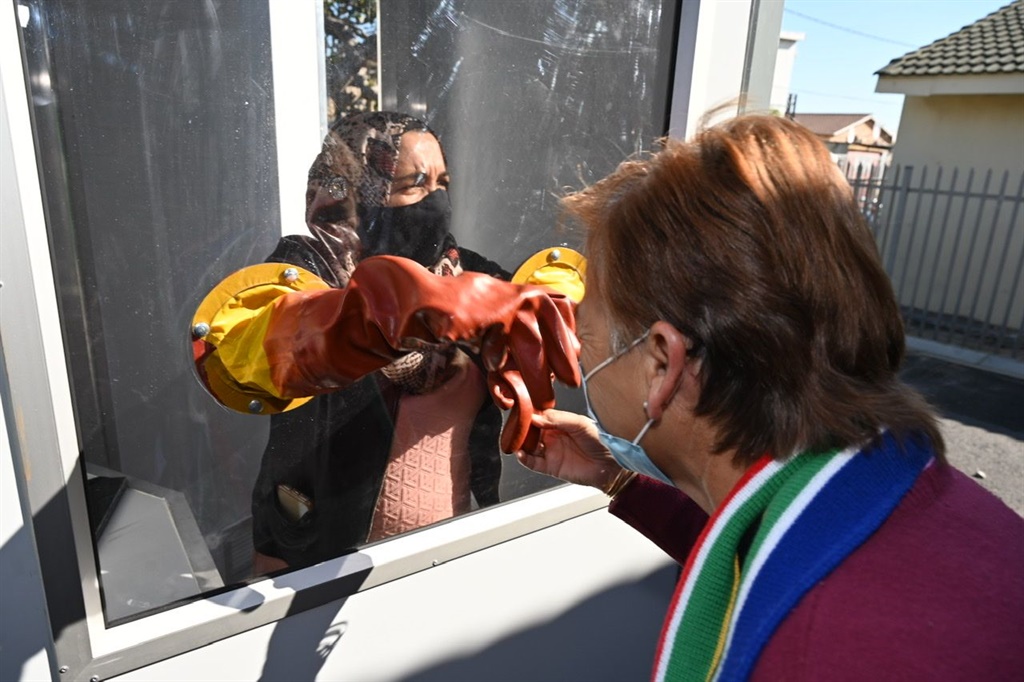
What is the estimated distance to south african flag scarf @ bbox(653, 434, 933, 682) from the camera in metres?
0.71

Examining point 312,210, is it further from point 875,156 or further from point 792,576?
point 875,156

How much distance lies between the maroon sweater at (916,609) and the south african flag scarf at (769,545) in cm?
2

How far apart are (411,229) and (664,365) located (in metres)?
0.61

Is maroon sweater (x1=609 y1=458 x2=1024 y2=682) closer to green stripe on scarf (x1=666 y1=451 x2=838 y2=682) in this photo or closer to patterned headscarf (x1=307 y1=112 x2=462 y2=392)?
green stripe on scarf (x1=666 y1=451 x2=838 y2=682)

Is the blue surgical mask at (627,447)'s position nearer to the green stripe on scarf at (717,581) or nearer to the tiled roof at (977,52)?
the green stripe on scarf at (717,581)

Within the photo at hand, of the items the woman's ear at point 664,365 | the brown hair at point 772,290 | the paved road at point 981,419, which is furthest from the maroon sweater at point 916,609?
the paved road at point 981,419

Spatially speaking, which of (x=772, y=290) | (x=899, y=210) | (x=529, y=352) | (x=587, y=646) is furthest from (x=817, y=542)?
(x=899, y=210)

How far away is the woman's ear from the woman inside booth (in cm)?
24

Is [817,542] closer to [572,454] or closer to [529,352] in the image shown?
[529,352]

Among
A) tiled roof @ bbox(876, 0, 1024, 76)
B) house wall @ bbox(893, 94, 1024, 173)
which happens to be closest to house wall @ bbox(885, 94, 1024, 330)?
house wall @ bbox(893, 94, 1024, 173)

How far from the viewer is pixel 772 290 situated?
809 millimetres

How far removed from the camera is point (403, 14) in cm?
121

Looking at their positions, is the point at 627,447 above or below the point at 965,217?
above

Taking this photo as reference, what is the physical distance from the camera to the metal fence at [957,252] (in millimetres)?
7965
